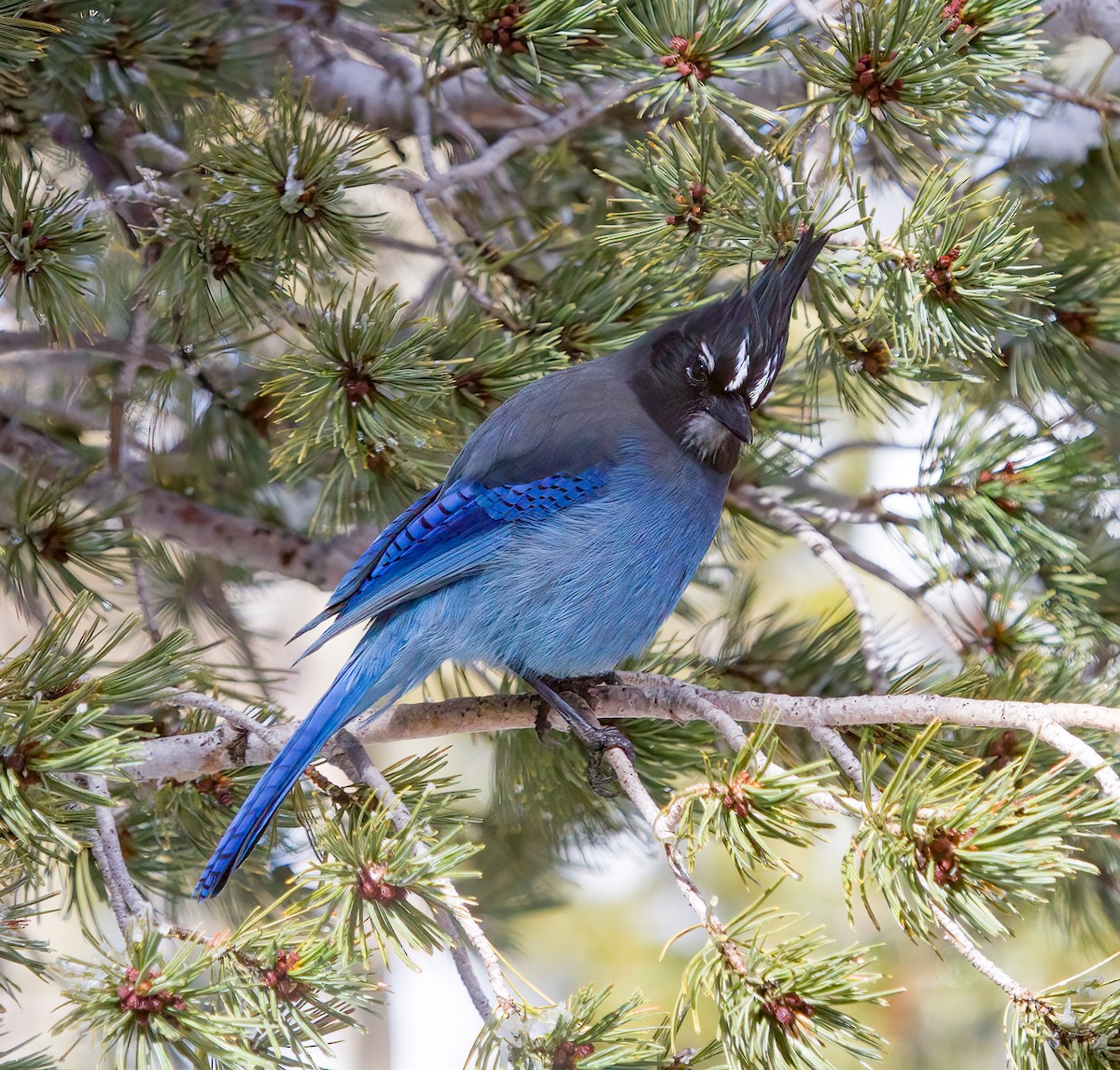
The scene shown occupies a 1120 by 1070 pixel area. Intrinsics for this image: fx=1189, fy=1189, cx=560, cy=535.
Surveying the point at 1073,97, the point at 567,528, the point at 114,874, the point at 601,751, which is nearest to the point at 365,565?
the point at 567,528

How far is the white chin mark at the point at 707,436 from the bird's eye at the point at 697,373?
0.14ft

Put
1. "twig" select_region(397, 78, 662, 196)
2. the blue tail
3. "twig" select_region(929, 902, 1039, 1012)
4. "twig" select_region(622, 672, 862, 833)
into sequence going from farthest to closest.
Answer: "twig" select_region(397, 78, 662, 196), the blue tail, "twig" select_region(622, 672, 862, 833), "twig" select_region(929, 902, 1039, 1012)

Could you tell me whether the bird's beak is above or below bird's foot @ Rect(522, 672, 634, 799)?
above

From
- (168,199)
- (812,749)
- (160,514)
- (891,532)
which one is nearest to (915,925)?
(812,749)

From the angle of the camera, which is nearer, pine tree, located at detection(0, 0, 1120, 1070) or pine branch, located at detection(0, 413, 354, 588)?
pine tree, located at detection(0, 0, 1120, 1070)

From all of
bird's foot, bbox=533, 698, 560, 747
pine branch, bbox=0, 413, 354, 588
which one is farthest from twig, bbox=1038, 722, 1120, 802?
pine branch, bbox=0, 413, 354, 588

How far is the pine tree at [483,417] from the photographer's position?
3.09ft

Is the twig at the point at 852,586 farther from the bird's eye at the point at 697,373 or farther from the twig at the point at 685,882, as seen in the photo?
the twig at the point at 685,882

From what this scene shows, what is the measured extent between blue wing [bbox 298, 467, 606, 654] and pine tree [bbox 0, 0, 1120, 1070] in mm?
85

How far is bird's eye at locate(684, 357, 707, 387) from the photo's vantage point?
1521mm

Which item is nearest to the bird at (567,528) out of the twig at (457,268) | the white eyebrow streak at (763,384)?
the white eyebrow streak at (763,384)

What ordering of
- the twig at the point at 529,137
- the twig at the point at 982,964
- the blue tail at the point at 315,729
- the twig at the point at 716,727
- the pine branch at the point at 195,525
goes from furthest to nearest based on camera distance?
1. the pine branch at the point at 195,525
2. the twig at the point at 529,137
3. the blue tail at the point at 315,729
4. the twig at the point at 716,727
5. the twig at the point at 982,964

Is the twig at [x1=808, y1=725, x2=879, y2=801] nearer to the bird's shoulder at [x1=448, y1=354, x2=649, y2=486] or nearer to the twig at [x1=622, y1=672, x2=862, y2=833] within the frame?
the twig at [x1=622, y1=672, x2=862, y2=833]

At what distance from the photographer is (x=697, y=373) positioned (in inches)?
60.7
